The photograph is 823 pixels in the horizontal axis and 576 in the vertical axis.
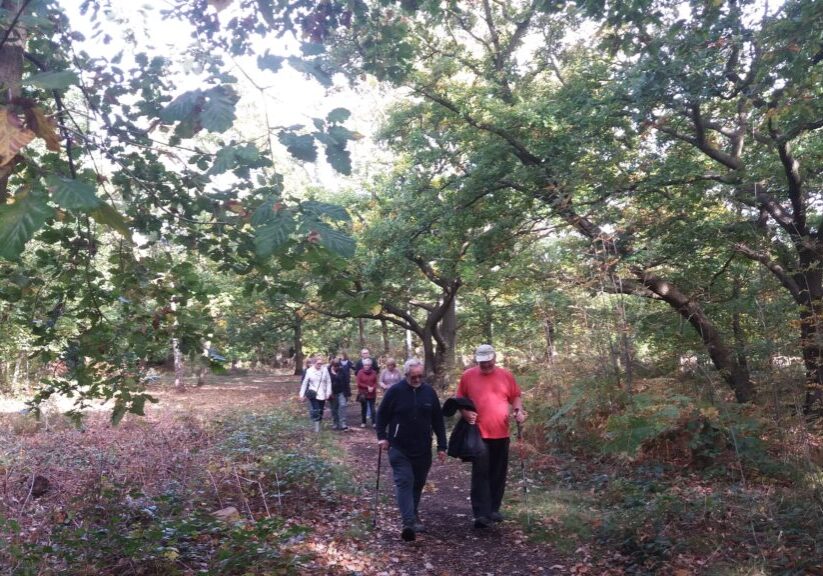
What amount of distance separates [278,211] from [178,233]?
345cm

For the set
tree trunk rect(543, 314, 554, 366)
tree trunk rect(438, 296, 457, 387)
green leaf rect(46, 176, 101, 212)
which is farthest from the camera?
tree trunk rect(438, 296, 457, 387)

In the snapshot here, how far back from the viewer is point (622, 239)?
36.4 feet

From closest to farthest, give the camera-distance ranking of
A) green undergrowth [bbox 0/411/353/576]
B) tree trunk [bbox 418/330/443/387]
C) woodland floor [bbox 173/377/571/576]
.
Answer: green undergrowth [bbox 0/411/353/576], woodland floor [bbox 173/377/571/576], tree trunk [bbox 418/330/443/387]

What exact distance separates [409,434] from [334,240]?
4691 millimetres

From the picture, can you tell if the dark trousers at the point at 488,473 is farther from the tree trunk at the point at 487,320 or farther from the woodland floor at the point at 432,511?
the tree trunk at the point at 487,320

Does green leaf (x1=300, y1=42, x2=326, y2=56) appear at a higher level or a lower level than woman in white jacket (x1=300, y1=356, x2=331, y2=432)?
higher

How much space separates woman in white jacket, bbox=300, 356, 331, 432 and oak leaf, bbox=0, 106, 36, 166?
12763mm

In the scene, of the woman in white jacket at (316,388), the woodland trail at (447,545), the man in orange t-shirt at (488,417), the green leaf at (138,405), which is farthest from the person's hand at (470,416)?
the woman in white jacket at (316,388)

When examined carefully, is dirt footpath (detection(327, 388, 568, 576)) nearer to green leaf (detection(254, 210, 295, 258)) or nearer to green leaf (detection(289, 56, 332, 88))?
green leaf (detection(254, 210, 295, 258))

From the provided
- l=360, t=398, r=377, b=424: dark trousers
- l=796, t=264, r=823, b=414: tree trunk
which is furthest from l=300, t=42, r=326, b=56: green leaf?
l=360, t=398, r=377, b=424: dark trousers

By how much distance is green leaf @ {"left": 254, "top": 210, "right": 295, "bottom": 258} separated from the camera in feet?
9.02

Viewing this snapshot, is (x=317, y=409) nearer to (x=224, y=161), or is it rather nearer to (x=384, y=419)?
(x=384, y=419)

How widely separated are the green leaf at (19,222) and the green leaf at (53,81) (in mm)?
492

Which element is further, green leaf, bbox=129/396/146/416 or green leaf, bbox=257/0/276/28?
green leaf, bbox=129/396/146/416
